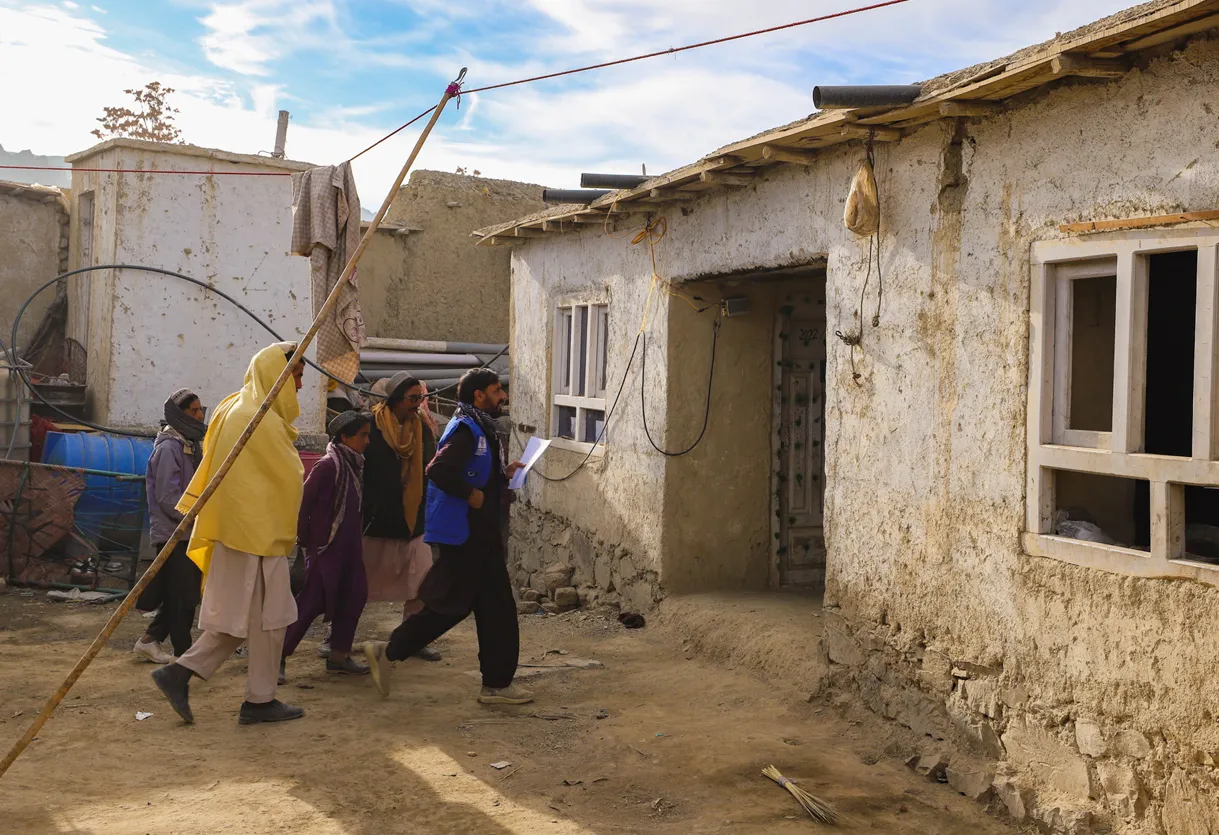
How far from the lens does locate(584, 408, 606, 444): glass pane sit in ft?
29.5

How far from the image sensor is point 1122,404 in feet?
13.9

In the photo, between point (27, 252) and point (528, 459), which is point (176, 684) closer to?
point (528, 459)

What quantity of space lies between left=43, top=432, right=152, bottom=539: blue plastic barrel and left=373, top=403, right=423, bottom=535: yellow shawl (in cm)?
330

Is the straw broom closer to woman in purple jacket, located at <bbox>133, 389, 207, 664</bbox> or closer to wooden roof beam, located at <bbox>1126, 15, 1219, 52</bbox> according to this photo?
wooden roof beam, located at <bbox>1126, 15, 1219, 52</bbox>

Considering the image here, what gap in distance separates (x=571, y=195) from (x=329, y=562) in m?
3.41

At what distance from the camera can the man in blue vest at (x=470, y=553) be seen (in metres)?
5.91

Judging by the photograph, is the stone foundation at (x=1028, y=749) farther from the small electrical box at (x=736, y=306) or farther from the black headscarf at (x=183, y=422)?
the black headscarf at (x=183, y=422)

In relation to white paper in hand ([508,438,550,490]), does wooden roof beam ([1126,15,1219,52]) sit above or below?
above

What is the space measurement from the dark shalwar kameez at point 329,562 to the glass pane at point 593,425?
2.82m

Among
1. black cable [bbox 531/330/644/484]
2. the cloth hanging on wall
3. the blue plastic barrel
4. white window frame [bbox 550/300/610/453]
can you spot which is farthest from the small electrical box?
the blue plastic barrel

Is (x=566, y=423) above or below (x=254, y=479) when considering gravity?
above

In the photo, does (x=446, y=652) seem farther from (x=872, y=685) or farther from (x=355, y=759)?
(x=872, y=685)

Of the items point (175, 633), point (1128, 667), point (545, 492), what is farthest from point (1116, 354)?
point (545, 492)

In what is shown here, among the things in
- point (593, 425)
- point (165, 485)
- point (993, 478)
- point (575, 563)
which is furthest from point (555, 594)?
point (993, 478)
